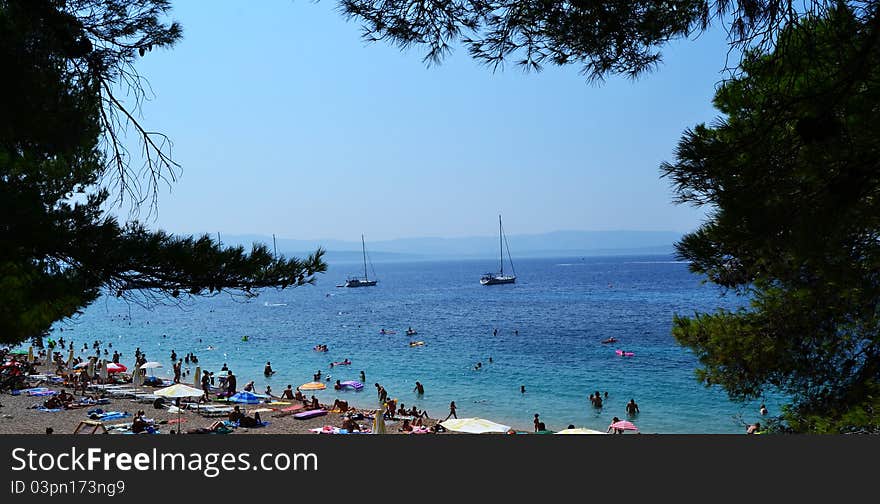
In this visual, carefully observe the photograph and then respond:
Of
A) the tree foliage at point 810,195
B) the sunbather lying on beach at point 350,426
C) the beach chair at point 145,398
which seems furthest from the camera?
the beach chair at point 145,398

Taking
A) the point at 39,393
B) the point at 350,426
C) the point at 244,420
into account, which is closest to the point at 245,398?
the point at 244,420

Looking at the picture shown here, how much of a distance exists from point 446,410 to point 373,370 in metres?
9.69

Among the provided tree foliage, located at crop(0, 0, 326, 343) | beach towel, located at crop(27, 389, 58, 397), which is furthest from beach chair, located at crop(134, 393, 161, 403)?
tree foliage, located at crop(0, 0, 326, 343)

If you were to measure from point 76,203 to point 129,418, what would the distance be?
15731 millimetres

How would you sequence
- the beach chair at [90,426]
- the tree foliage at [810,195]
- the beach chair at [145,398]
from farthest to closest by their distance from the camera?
the beach chair at [145,398]
the beach chair at [90,426]
the tree foliage at [810,195]

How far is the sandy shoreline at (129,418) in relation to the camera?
667 inches

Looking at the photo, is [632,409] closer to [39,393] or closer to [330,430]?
[330,430]

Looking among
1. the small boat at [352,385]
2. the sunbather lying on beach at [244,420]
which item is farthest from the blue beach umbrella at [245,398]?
the small boat at [352,385]

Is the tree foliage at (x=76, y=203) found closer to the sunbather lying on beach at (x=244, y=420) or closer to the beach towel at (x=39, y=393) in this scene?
the sunbather lying on beach at (x=244, y=420)

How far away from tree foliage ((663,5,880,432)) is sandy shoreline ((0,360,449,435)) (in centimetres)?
1405

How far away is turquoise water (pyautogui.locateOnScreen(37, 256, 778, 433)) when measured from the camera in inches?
929

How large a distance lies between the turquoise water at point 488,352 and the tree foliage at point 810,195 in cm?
114

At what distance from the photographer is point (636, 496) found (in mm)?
2926

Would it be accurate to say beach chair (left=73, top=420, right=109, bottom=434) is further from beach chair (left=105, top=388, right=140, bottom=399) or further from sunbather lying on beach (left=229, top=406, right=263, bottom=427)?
beach chair (left=105, top=388, right=140, bottom=399)
